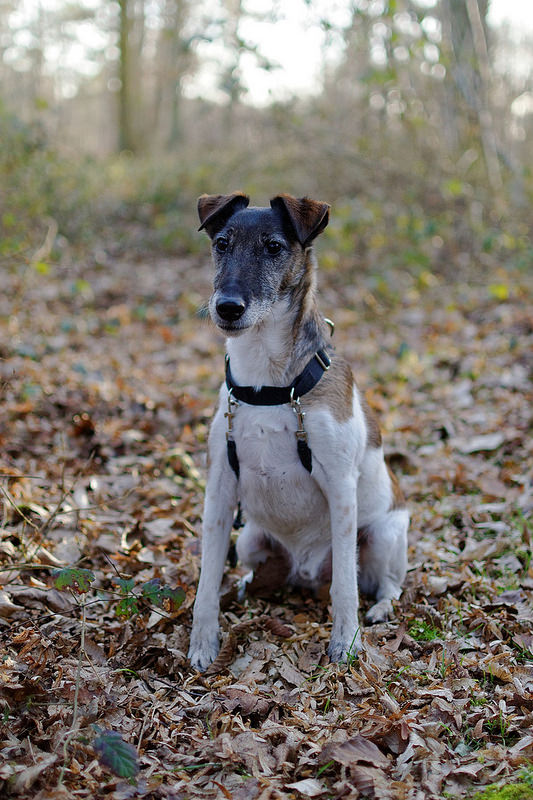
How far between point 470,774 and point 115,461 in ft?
13.0

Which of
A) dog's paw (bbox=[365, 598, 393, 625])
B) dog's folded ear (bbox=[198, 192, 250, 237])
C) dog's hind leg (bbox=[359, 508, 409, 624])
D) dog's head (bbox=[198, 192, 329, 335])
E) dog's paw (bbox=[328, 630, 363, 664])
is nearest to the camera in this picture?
dog's head (bbox=[198, 192, 329, 335])

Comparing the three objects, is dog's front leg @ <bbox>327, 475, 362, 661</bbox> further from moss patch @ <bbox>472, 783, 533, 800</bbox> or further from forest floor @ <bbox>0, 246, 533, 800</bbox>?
moss patch @ <bbox>472, 783, 533, 800</bbox>

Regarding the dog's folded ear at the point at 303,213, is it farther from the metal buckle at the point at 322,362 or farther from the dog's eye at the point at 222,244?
the metal buckle at the point at 322,362

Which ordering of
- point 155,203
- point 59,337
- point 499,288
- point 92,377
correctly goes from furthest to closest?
point 155,203 → point 499,288 → point 59,337 → point 92,377

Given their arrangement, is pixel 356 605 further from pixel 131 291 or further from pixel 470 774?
pixel 131 291

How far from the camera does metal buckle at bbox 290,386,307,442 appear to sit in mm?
3389

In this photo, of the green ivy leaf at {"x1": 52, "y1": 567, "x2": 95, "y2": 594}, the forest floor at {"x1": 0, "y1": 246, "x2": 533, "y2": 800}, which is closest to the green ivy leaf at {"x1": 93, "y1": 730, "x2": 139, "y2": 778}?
the forest floor at {"x1": 0, "y1": 246, "x2": 533, "y2": 800}

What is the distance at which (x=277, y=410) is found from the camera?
3.44 metres

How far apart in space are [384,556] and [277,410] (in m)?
1.21

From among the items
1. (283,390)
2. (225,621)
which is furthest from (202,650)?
(283,390)

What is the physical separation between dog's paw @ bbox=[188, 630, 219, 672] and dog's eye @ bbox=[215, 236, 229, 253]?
77.7 inches

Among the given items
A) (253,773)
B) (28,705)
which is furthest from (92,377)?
(253,773)

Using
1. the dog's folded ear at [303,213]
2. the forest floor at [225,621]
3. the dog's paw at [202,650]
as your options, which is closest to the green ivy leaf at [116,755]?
the forest floor at [225,621]

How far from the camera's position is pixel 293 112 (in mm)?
13273
